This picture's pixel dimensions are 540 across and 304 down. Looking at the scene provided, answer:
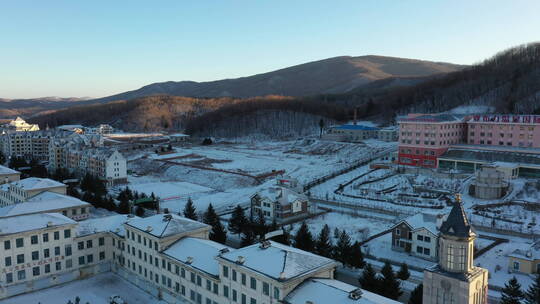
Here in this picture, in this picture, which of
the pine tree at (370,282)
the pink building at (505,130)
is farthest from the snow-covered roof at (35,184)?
the pink building at (505,130)

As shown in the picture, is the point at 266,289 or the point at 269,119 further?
the point at 269,119

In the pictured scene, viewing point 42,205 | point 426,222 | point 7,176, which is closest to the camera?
point 426,222

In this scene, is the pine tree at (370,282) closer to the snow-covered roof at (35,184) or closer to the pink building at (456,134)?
the snow-covered roof at (35,184)

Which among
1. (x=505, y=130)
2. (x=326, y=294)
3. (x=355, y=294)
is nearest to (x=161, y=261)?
(x=326, y=294)

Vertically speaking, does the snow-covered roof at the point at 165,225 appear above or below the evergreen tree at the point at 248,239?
above

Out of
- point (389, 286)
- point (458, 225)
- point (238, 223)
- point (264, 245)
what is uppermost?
point (458, 225)

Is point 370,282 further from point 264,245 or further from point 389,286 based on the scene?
point 264,245
